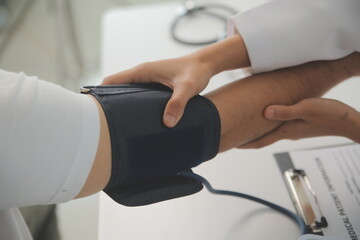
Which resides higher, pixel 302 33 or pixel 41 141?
pixel 302 33

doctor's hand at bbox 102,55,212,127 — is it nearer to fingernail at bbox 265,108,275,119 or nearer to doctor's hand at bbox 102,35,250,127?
doctor's hand at bbox 102,35,250,127

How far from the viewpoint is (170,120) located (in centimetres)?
61

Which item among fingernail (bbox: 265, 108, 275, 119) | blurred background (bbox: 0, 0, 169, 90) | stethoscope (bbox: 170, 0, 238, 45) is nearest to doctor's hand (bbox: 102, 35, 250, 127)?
fingernail (bbox: 265, 108, 275, 119)

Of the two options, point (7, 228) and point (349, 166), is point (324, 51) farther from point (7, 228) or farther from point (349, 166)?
point (7, 228)

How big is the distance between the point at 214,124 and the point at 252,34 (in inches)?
9.8

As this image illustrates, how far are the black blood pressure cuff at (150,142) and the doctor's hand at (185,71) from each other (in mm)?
20

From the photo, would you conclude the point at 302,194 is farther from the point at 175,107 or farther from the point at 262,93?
the point at 175,107

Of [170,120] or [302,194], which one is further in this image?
[302,194]

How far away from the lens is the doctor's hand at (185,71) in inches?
24.7

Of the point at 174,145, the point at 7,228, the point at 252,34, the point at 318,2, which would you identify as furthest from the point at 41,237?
the point at 318,2

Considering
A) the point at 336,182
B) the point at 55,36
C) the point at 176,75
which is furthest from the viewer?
the point at 55,36

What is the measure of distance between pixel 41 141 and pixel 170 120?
0.64ft

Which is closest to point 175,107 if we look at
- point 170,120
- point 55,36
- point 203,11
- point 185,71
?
point 170,120

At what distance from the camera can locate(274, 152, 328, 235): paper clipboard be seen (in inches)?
29.5
